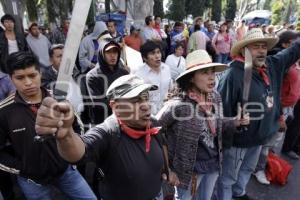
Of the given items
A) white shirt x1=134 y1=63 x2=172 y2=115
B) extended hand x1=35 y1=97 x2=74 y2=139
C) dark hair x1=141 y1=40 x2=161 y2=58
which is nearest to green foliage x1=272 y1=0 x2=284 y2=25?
white shirt x1=134 y1=63 x2=172 y2=115

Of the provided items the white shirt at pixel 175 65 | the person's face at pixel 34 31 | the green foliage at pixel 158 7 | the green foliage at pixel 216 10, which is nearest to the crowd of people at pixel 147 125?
the white shirt at pixel 175 65

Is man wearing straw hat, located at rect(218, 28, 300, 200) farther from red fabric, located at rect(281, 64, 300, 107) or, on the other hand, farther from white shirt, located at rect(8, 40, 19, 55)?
white shirt, located at rect(8, 40, 19, 55)

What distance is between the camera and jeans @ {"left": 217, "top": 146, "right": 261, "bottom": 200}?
3.12m

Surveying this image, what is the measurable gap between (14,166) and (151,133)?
1.03m

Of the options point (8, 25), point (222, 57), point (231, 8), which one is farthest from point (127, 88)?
point (231, 8)

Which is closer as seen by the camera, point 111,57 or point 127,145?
point 127,145

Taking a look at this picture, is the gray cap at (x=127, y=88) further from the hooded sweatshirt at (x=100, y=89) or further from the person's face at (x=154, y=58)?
the person's face at (x=154, y=58)

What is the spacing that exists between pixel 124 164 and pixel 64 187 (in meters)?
0.82

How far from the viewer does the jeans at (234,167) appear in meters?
3.12

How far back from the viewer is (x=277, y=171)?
13.2 ft

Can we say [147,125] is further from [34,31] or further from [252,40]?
[34,31]

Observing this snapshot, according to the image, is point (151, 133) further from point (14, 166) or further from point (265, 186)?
point (265, 186)

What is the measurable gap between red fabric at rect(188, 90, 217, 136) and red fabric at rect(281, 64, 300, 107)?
5.93 ft

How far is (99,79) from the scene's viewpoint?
3.52 meters
